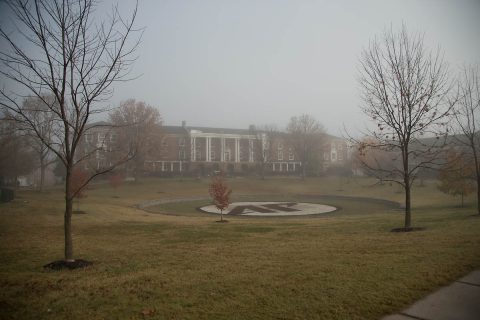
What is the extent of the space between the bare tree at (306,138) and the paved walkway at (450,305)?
70.4 meters

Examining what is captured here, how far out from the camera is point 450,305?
5.04 meters

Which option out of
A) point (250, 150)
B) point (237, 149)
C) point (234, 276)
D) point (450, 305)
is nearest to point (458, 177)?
point (450, 305)

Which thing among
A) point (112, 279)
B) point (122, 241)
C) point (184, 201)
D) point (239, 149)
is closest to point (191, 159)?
point (239, 149)

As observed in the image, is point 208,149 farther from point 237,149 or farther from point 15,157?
point 15,157

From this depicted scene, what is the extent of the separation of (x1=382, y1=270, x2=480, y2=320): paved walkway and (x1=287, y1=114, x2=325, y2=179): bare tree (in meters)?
70.4

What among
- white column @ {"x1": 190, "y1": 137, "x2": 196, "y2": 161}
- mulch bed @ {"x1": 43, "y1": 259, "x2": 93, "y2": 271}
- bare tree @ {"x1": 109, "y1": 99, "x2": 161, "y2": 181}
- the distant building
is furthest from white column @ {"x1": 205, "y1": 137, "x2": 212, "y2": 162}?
mulch bed @ {"x1": 43, "y1": 259, "x2": 93, "y2": 271}

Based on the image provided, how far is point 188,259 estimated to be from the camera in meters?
8.34

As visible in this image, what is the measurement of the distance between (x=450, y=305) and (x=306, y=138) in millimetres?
74924

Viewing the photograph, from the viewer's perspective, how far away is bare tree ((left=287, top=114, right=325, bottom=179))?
7769 cm

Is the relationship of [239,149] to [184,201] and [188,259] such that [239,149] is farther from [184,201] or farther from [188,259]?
[188,259]

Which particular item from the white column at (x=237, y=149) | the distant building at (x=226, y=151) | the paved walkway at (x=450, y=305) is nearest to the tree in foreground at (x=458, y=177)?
the paved walkway at (x=450, y=305)

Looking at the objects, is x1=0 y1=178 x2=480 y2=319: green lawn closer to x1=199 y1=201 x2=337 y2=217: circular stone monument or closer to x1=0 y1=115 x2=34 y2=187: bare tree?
x1=199 y1=201 x2=337 y2=217: circular stone monument

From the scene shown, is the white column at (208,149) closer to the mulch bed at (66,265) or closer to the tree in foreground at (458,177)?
the tree in foreground at (458,177)

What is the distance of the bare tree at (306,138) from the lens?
77688 millimetres
